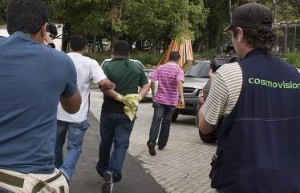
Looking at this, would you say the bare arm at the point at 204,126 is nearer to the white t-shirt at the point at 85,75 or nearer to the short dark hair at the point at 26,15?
the short dark hair at the point at 26,15

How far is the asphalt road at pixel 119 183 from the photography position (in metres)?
7.12

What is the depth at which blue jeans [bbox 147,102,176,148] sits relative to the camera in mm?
9852

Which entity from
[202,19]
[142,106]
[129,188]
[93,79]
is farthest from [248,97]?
[202,19]

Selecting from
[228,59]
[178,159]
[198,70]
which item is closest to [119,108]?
[228,59]

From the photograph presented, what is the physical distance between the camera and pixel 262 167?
289cm

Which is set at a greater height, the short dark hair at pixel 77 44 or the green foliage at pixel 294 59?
the short dark hair at pixel 77 44

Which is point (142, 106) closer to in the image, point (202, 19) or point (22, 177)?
point (22, 177)

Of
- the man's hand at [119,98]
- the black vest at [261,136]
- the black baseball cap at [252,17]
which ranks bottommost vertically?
the man's hand at [119,98]

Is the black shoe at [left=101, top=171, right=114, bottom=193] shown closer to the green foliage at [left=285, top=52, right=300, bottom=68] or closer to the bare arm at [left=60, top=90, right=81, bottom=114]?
the bare arm at [left=60, top=90, right=81, bottom=114]

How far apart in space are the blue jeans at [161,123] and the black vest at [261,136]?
22.4 ft

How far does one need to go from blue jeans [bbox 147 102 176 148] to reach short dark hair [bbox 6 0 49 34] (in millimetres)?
6828

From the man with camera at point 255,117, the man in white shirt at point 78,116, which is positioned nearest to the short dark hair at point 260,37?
the man with camera at point 255,117

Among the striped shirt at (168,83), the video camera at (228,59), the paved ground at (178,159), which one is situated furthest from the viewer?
the striped shirt at (168,83)

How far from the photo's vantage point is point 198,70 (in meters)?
15.6
